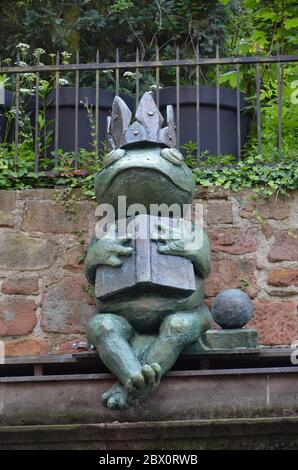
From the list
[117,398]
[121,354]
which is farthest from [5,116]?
[117,398]

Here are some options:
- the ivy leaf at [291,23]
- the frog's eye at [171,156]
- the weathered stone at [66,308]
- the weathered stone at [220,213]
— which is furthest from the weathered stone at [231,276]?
the ivy leaf at [291,23]

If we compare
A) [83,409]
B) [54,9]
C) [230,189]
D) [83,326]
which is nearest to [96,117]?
[230,189]

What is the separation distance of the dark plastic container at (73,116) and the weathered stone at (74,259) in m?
0.81

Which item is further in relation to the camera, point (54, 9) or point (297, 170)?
point (54, 9)

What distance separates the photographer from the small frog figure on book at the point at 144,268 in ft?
13.5

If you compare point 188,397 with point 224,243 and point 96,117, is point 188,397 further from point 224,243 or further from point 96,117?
point 96,117

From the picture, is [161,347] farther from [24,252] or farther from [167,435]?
[24,252]

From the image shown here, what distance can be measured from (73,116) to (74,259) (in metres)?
1.07

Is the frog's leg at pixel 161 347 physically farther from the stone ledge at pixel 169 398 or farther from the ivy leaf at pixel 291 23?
the ivy leaf at pixel 291 23

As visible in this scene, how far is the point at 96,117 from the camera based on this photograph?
5.80 meters

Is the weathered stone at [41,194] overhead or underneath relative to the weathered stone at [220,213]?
overhead

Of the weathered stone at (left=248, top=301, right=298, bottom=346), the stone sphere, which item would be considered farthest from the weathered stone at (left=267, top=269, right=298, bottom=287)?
the stone sphere

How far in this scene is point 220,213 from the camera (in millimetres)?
5590
